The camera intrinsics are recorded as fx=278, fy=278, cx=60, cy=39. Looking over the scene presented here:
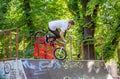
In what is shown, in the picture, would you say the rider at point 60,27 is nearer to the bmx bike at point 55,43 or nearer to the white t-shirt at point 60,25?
the white t-shirt at point 60,25

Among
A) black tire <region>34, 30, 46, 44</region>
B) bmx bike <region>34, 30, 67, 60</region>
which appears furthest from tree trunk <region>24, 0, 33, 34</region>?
bmx bike <region>34, 30, 67, 60</region>

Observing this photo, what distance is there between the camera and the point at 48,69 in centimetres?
948

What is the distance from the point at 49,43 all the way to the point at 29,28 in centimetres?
508

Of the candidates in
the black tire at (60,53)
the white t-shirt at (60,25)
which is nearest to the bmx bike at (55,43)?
the black tire at (60,53)

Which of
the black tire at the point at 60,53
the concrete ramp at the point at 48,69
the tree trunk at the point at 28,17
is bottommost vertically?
the concrete ramp at the point at 48,69

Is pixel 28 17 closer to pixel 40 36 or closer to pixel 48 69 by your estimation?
pixel 40 36

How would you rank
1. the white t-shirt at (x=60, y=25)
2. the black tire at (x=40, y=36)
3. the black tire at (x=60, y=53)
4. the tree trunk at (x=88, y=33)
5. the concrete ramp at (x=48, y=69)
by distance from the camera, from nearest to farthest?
1. the concrete ramp at (x=48, y=69)
2. the white t-shirt at (x=60, y=25)
3. the black tire at (x=60, y=53)
4. the black tire at (x=40, y=36)
5. the tree trunk at (x=88, y=33)

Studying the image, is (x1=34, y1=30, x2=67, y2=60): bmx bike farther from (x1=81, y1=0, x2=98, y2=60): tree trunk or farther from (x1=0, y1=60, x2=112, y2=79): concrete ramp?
(x1=81, y1=0, x2=98, y2=60): tree trunk

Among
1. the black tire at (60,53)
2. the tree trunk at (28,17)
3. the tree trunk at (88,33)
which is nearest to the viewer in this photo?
the black tire at (60,53)

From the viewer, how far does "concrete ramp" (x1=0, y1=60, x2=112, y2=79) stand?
8797mm

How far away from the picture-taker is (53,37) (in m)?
9.77

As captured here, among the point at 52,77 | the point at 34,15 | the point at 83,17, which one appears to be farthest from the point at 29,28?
the point at 52,77

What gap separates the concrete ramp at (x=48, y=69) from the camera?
346 inches

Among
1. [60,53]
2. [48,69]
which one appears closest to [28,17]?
[60,53]
